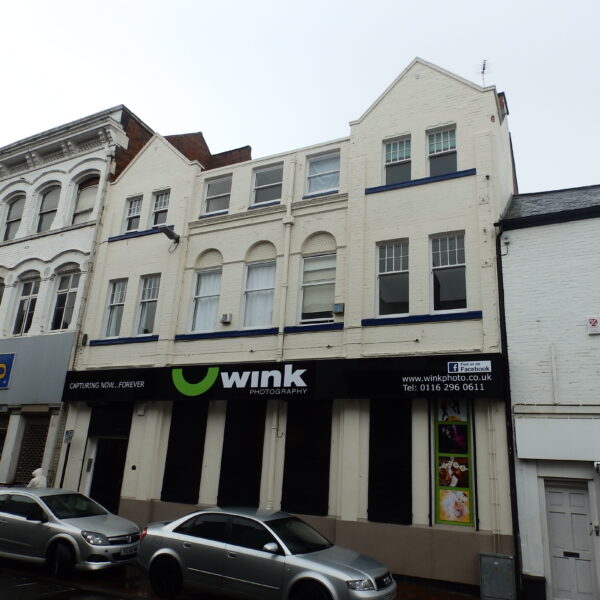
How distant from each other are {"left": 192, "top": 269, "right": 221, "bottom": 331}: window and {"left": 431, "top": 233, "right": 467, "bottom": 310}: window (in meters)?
6.55

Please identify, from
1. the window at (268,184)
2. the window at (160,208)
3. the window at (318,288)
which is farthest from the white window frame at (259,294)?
the window at (160,208)

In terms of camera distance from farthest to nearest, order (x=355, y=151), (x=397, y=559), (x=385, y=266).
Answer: (x=355, y=151) < (x=385, y=266) < (x=397, y=559)

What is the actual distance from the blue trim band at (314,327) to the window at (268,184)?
4.38 m

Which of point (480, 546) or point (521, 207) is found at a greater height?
point (521, 207)

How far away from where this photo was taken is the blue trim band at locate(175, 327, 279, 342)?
45.8ft

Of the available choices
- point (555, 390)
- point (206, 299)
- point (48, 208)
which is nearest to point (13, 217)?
point (48, 208)

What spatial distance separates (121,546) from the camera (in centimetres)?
1026

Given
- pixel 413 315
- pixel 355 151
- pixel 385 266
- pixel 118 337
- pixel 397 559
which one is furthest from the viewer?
pixel 118 337

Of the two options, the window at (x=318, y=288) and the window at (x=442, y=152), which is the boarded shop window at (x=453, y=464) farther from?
the window at (x=442, y=152)

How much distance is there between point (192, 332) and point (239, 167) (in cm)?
555

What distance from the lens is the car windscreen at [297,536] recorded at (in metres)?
8.33

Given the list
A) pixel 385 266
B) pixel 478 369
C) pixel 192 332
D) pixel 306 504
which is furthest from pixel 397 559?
pixel 192 332

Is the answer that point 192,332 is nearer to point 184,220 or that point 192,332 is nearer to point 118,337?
point 118,337

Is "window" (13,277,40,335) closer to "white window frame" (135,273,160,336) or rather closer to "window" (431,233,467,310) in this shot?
"white window frame" (135,273,160,336)
